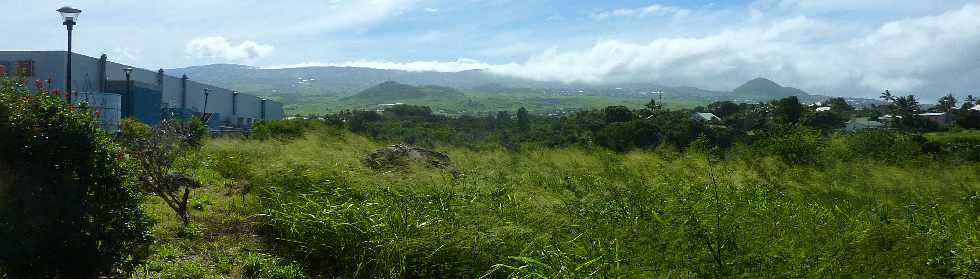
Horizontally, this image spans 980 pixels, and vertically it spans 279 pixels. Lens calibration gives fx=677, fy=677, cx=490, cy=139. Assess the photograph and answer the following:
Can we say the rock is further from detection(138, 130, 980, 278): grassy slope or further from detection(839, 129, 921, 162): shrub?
detection(839, 129, 921, 162): shrub

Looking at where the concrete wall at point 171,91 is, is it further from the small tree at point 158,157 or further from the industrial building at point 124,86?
the small tree at point 158,157

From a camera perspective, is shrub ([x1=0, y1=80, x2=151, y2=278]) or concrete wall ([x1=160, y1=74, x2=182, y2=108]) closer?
shrub ([x1=0, y1=80, x2=151, y2=278])

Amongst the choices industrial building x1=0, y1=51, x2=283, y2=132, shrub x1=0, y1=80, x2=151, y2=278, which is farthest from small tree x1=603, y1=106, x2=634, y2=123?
shrub x1=0, y1=80, x2=151, y2=278

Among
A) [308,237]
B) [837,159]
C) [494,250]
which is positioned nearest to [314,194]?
[308,237]

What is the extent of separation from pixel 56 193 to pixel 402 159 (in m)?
7.00

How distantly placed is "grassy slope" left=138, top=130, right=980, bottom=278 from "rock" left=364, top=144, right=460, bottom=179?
0.61m

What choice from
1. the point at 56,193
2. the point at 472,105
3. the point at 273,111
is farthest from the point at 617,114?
the point at 472,105

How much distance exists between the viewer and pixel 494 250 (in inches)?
209

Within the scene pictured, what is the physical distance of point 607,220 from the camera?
615 cm

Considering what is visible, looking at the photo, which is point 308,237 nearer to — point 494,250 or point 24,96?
point 494,250

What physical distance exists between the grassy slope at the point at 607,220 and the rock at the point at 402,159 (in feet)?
1.99

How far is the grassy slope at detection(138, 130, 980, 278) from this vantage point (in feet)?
14.8

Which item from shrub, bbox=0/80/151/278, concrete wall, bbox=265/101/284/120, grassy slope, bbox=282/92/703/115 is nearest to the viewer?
shrub, bbox=0/80/151/278

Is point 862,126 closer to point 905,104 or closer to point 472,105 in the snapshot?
point 905,104
